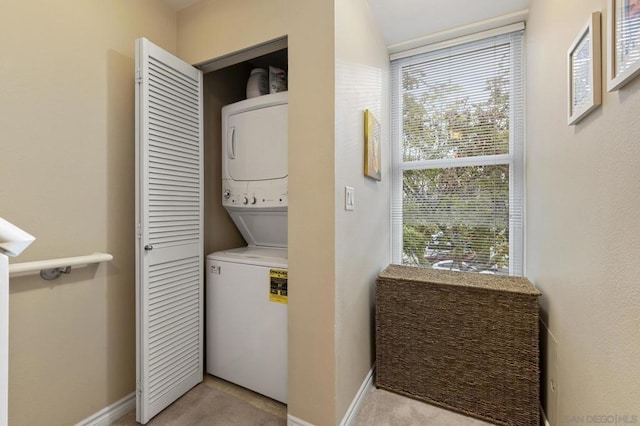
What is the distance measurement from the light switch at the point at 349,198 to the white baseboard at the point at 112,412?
5.35 feet

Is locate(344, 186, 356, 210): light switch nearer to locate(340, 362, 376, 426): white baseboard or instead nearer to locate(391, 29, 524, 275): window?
locate(391, 29, 524, 275): window

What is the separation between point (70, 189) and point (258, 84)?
4.07 ft

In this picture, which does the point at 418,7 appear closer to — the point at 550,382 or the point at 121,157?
the point at 121,157

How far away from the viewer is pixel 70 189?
139 cm

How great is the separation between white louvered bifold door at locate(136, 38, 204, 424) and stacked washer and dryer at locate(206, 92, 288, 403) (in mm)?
143

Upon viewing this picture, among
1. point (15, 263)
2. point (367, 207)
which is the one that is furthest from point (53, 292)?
point (367, 207)

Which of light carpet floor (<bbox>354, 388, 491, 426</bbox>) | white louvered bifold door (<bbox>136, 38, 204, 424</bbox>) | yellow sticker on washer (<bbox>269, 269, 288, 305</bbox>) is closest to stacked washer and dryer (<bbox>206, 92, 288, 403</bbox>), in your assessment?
yellow sticker on washer (<bbox>269, 269, 288, 305</bbox>)

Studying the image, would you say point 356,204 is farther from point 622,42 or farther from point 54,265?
point 54,265

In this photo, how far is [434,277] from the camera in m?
1.84

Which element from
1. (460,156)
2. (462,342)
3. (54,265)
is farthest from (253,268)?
(460,156)

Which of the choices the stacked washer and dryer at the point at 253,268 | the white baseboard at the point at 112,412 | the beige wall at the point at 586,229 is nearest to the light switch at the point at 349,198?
the stacked washer and dryer at the point at 253,268

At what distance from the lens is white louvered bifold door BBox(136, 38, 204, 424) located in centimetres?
150

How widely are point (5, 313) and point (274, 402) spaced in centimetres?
154

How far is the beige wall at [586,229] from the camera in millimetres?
787
